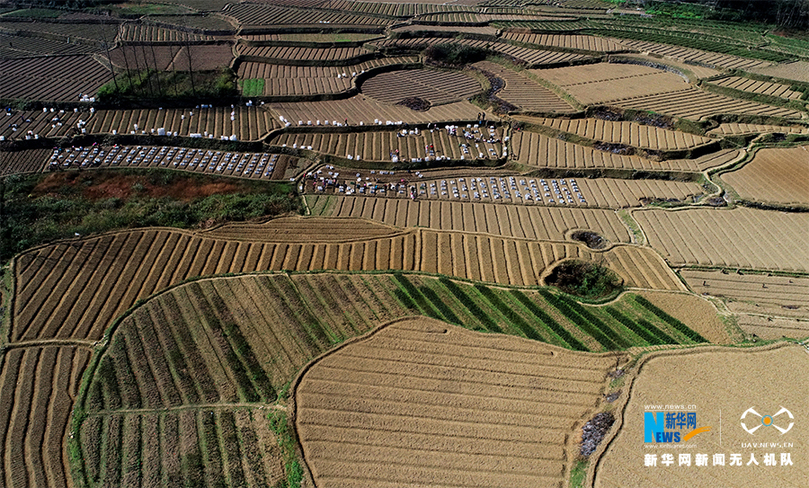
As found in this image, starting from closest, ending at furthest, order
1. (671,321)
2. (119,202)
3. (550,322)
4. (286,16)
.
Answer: (550,322), (671,321), (119,202), (286,16)

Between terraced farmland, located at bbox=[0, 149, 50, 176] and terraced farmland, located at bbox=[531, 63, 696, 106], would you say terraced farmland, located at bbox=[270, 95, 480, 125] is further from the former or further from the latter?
terraced farmland, located at bbox=[0, 149, 50, 176]

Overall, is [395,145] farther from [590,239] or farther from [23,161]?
[23,161]

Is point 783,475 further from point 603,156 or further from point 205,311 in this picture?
point 603,156

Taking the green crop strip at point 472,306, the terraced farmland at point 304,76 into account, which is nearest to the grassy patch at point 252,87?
the terraced farmland at point 304,76

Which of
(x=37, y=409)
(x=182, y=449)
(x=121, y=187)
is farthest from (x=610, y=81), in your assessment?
(x=37, y=409)

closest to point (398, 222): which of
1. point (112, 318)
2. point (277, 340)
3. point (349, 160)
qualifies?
point (349, 160)

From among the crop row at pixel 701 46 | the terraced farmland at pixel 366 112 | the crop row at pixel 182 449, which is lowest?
the crop row at pixel 182 449

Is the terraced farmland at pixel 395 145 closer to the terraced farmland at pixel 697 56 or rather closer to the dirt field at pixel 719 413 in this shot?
the dirt field at pixel 719 413
